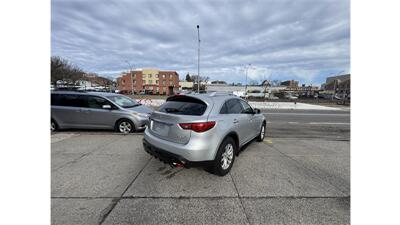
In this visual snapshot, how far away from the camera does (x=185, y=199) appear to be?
2.73 m

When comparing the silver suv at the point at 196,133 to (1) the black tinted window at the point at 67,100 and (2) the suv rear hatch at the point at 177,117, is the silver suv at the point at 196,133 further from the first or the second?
(1) the black tinted window at the point at 67,100

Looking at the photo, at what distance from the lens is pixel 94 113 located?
6.89 m

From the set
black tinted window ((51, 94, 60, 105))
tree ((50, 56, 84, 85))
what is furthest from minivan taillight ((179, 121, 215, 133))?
tree ((50, 56, 84, 85))

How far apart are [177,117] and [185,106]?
35cm

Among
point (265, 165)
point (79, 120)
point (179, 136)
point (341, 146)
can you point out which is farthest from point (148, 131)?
point (341, 146)

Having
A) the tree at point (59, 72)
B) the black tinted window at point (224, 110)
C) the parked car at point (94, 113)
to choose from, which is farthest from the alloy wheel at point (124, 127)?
the tree at point (59, 72)

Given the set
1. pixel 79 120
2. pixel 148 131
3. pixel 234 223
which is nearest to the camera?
pixel 234 223

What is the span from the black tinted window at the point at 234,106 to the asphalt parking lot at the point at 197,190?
1.17m

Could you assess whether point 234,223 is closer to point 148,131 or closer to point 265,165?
point 265,165

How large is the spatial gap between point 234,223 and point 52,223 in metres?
2.26

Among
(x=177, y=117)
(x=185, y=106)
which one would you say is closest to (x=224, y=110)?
(x=185, y=106)

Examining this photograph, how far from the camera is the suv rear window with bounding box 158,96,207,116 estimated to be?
3.30 m

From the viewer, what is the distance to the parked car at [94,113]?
6.88m
